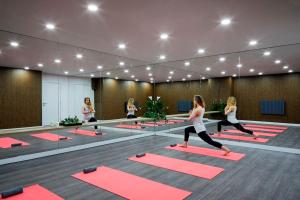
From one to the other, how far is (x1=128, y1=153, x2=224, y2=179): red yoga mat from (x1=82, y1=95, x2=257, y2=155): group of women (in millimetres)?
798

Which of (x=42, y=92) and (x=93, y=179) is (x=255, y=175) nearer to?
(x=93, y=179)

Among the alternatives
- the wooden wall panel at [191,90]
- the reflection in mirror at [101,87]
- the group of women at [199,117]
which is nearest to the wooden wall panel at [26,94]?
the reflection in mirror at [101,87]

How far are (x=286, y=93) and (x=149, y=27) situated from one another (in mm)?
8747

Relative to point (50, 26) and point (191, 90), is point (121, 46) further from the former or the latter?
point (191, 90)

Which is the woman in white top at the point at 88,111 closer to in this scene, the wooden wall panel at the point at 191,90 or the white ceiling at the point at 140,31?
the white ceiling at the point at 140,31

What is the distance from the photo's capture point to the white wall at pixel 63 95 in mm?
5814

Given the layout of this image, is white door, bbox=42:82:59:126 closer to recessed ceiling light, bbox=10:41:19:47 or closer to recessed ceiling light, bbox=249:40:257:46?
recessed ceiling light, bbox=10:41:19:47

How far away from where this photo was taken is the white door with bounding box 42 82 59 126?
5.99 metres

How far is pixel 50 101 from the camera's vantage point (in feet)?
21.3

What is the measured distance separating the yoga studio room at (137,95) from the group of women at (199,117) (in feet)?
0.10

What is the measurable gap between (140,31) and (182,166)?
282 cm

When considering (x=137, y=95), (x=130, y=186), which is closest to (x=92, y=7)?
(x=130, y=186)

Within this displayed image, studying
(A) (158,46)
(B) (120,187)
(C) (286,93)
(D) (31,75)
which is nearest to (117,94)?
(A) (158,46)

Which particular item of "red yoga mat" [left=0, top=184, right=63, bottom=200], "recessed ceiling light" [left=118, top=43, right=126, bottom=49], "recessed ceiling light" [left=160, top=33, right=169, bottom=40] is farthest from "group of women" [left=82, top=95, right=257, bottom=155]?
"red yoga mat" [left=0, top=184, right=63, bottom=200]
